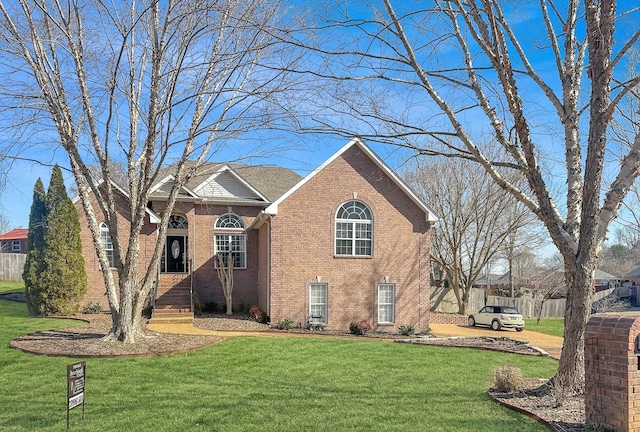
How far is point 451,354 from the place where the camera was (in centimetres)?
1282

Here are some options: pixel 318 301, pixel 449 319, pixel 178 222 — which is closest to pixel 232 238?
pixel 178 222

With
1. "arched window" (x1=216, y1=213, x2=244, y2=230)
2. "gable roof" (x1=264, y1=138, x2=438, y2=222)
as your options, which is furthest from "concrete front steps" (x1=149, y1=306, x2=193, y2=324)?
"gable roof" (x1=264, y1=138, x2=438, y2=222)

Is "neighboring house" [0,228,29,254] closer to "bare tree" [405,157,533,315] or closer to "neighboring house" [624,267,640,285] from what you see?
"bare tree" [405,157,533,315]

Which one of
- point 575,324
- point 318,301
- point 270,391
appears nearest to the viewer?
point 575,324

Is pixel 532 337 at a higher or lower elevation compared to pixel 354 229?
lower

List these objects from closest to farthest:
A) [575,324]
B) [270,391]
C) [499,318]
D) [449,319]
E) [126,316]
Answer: [575,324], [270,391], [126,316], [499,318], [449,319]

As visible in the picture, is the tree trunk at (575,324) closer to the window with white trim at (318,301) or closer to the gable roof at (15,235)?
the window with white trim at (318,301)

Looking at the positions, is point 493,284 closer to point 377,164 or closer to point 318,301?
point 377,164

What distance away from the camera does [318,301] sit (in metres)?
18.3

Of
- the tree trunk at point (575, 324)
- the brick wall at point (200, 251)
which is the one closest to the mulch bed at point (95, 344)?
the brick wall at point (200, 251)

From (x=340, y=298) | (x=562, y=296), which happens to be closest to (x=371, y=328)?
(x=340, y=298)

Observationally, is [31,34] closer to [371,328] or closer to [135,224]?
[135,224]

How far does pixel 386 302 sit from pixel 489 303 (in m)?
16.4

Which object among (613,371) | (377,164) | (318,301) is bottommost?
(318,301)
